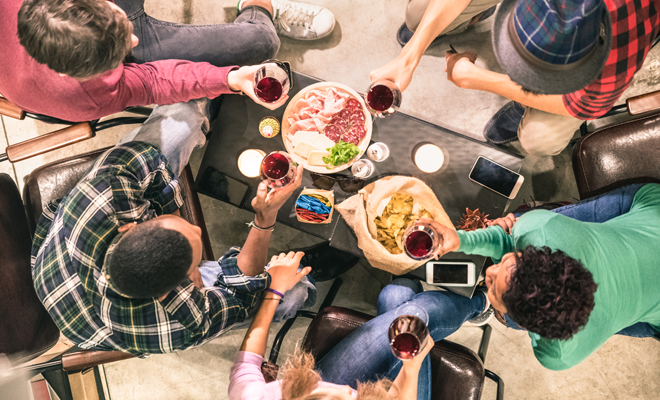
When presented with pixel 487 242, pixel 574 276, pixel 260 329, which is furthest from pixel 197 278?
pixel 574 276

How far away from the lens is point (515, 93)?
75.6 inches

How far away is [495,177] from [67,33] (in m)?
1.99

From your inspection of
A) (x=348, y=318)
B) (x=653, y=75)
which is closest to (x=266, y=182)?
(x=348, y=318)

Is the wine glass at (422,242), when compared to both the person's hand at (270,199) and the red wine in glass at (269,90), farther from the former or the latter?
the red wine in glass at (269,90)

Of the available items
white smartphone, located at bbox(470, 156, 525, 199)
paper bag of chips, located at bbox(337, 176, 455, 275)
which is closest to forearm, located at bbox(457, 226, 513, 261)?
paper bag of chips, located at bbox(337, 176, 455, 275)

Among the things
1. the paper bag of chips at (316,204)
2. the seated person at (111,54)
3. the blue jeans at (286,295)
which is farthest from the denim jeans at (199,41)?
the blue jeans at (286,295)

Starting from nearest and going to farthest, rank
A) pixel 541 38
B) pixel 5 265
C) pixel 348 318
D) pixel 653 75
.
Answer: pixel 541 38 < pixel 5 265 < pixel 348 318 < pixel 653 75

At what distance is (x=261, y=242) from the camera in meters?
1.98

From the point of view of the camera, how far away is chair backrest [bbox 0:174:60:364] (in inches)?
72.7

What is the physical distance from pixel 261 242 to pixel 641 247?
5.51ft

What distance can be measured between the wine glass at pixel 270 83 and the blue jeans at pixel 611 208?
1.54m

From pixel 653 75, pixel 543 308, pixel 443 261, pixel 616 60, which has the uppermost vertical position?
pixel 616 60

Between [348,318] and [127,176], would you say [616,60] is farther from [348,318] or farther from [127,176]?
[127,176]

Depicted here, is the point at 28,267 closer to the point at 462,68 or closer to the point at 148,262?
the point at 148,262
